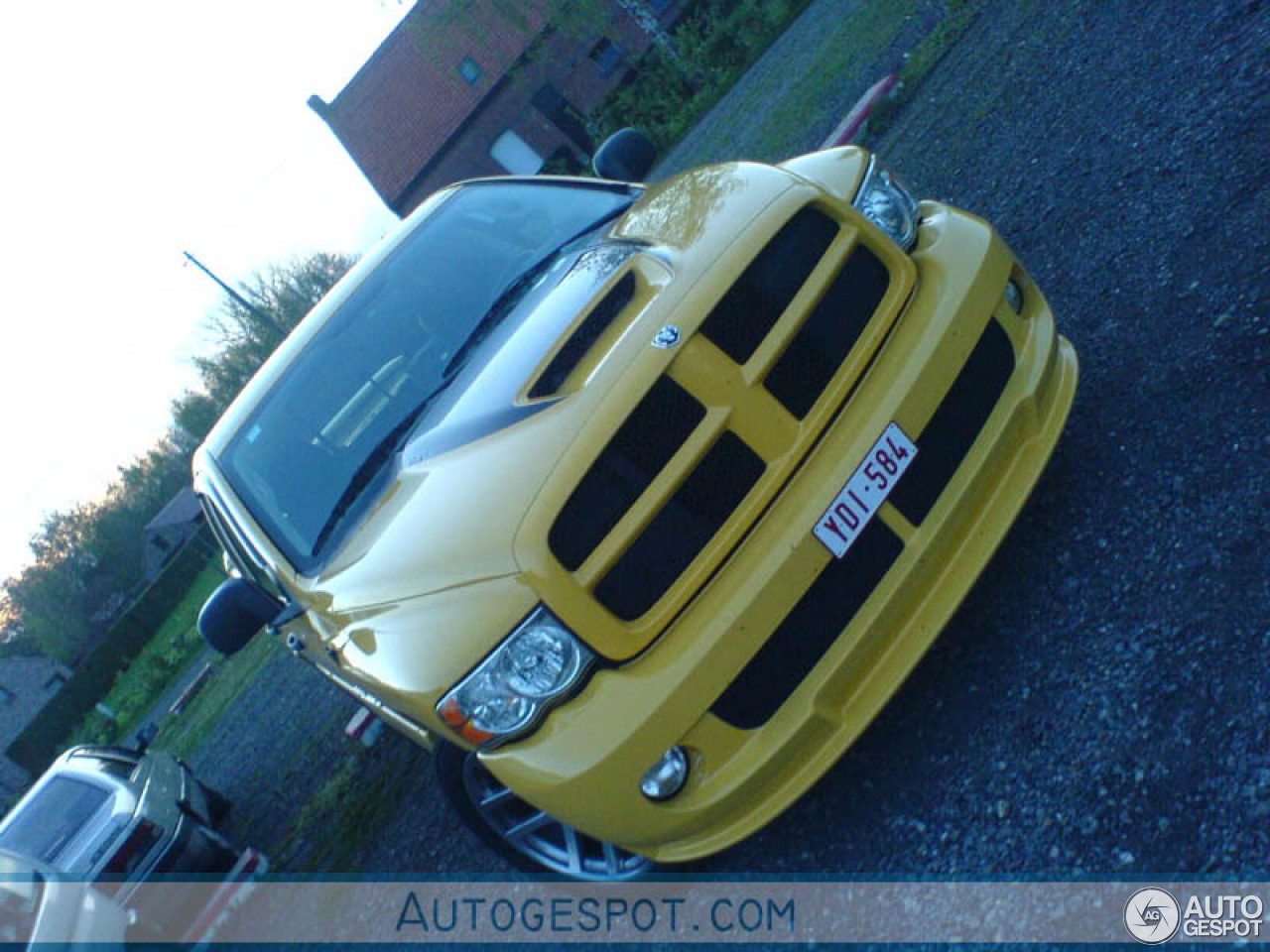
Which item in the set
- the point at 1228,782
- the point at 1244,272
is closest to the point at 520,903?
the point at 1228,782

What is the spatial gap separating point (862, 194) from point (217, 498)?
2.75 meters

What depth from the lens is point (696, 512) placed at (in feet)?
7.68

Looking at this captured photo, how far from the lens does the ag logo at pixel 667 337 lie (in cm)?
239

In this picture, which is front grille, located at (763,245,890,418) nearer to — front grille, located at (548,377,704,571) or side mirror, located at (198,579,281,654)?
front grille, located at (548,377,704,571)

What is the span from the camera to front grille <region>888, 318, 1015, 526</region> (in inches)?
98.5

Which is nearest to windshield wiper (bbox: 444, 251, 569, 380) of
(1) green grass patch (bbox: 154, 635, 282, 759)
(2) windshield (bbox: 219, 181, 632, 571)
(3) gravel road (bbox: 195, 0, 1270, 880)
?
(2) windshield (bbox: 219, 181, 632, 571)

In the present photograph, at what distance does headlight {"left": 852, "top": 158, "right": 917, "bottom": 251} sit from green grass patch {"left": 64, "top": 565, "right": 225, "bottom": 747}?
17.8 meters

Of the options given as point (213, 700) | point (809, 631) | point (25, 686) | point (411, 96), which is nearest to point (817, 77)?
point (809, 631)

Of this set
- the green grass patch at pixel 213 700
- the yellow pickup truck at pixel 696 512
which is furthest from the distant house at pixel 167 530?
the yellow pickup truck at pixel 696 512

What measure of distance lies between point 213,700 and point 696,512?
11015 millimetres

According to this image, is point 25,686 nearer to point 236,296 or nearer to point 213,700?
point 236,296

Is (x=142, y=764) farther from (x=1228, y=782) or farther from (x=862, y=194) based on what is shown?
(x=1228, y=782)

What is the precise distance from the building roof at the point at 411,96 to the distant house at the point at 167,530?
18.4 meters

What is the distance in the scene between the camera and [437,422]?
118 inches
